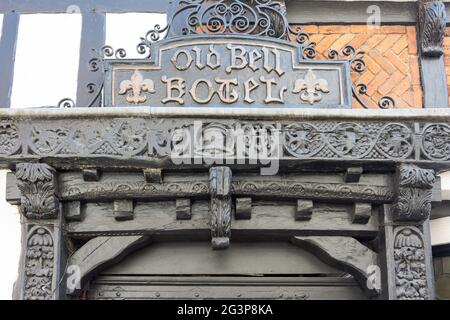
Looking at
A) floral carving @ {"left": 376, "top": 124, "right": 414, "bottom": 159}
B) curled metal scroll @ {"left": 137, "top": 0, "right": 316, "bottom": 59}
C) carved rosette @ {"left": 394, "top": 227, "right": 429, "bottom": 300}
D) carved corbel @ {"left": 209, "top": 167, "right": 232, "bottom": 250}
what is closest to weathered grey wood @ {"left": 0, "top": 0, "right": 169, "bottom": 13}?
curled metal scroll @ {"left": 137, "top": 0, "right": 316, "bottom": 59}

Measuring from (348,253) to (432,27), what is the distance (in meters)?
1.33

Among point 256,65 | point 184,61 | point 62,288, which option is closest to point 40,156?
point 62,288

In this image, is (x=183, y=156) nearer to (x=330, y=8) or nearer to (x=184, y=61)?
(x=184, y=61)

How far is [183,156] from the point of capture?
345cm

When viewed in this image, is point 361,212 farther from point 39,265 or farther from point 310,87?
point 39,265

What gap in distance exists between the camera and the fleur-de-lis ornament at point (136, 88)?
3.66 meters

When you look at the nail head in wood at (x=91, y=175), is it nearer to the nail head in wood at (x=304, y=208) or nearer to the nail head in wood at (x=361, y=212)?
the nail head in wood at (x=304, y=208)

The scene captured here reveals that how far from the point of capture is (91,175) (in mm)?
3525

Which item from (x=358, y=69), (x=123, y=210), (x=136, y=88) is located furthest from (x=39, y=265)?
(x=358, y=69)

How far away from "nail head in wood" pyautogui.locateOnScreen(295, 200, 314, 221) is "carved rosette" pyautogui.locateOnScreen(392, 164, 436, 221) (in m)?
0.41

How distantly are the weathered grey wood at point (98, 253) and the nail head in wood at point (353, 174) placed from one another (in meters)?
1.05

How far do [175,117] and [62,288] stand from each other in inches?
38.9

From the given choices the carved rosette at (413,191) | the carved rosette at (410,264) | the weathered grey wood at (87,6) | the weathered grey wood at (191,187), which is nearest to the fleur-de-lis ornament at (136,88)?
the weathered grey wood at (191,187)

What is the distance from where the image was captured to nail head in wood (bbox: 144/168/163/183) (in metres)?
3.48
